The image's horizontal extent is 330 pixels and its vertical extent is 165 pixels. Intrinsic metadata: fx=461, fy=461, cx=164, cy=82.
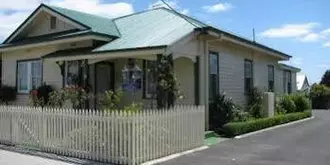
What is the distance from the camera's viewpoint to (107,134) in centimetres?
1042

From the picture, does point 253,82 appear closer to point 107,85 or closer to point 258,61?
point 258,61

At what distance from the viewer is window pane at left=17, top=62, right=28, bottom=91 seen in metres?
22.2

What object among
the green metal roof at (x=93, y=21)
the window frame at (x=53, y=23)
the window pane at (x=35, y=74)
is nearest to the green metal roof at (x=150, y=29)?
the green metal roof at (x=93, y=21)

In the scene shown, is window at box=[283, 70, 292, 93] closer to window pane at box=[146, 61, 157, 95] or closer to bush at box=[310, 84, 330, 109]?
bush at box=[310, 84, 330, 109]

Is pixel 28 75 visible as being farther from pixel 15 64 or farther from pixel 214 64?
pixel 214 64

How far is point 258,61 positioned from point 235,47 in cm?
368

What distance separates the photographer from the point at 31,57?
2175 cm

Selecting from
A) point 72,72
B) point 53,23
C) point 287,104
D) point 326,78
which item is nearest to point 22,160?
point 72,72

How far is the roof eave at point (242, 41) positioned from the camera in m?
15.9

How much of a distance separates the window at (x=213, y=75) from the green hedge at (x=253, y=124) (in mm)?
1899

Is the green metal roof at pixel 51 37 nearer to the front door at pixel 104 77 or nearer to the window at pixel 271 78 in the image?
the front door at pixel 104 77

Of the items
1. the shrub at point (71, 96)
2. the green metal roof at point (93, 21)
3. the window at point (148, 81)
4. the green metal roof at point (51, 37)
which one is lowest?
the shrub at point (71, 96)

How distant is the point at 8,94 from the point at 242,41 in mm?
11503

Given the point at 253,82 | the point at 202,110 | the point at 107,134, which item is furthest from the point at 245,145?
the point at 253,82
